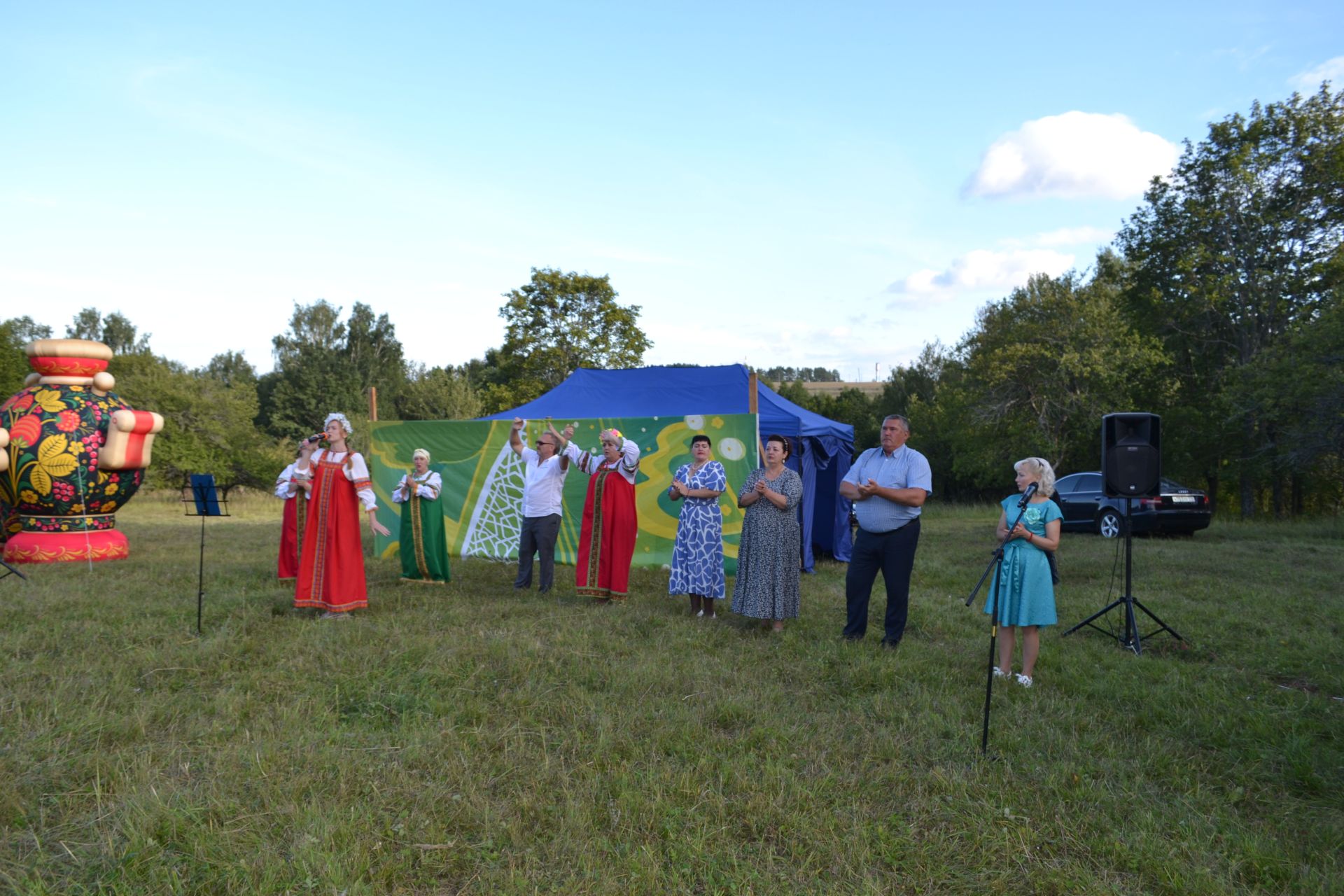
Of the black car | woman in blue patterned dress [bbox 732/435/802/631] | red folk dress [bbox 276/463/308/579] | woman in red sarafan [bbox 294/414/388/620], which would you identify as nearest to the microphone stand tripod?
woman in blue patterned dress [bbox 732/435/802/631]

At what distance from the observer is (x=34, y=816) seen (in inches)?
123

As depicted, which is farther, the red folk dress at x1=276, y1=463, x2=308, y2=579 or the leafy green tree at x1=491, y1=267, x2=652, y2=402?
the leafy green tree at x1=491, y1=267, x2=652, y2=402

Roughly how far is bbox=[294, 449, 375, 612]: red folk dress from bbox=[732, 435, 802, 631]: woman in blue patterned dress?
2.98 metres

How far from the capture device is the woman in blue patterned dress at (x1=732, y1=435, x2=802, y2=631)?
6.31 meters

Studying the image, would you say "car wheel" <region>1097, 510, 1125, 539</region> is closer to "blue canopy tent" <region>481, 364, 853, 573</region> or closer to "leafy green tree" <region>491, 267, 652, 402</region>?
"blue canopy tent" <region>481, 364, 853, 573</region>

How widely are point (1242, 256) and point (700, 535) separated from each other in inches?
808

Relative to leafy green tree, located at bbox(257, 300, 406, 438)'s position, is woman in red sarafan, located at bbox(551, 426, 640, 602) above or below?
below

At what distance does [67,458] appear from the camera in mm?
9625

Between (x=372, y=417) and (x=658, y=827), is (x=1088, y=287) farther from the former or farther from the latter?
(x=658, y=827)

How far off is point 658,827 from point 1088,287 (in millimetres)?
25702

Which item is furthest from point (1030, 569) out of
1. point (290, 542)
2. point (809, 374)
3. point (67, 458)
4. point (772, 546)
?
point (809, 374)

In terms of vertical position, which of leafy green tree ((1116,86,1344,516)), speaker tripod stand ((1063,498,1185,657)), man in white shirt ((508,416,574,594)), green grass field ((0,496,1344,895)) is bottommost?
green grass field ((0,496,1344,895))

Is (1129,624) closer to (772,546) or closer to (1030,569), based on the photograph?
(1030,569)

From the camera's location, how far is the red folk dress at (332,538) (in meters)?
6.54
